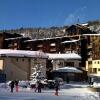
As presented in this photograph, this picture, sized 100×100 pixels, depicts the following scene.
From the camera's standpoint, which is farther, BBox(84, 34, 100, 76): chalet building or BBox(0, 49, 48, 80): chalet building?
BBox(84, 34, 100, 76): chalet building

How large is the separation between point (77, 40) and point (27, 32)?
8013 cm

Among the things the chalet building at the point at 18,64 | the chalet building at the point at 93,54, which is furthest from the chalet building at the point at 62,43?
the chalet building at the point at 18,64

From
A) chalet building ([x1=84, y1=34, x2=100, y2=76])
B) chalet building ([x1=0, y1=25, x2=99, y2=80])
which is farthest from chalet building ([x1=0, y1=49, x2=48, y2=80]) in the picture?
chalet building ([x1=84, y1=34, x2=100, y2=76])

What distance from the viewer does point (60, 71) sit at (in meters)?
85.9

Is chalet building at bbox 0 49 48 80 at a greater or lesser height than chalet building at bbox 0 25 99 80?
lesser

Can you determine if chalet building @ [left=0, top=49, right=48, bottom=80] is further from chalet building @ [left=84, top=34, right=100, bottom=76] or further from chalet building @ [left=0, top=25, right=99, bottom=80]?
chalet building @ [left=84, top=34, right=100, bottom=76]

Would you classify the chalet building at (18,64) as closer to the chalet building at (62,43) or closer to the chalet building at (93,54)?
the chalet building at (62,43)

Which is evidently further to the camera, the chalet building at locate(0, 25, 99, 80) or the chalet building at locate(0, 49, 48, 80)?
the chalet building at locate(0, 25, 99, 80)

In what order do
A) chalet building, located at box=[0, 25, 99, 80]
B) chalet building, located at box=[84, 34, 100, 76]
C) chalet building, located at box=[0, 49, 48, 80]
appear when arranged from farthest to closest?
1. chalet building, located at box=[0, 25, 99, 80]
2. chalet building, located at box=[84, 34, 100, 76]
3. chalet building, located at box=[0, 49, 48, 80]

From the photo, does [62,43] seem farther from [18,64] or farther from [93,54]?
[18,64]

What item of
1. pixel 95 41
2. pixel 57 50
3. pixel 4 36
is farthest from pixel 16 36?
pixel 95 41

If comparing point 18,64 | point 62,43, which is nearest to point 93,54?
point 62,43

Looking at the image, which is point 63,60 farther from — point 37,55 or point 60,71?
point 37,55

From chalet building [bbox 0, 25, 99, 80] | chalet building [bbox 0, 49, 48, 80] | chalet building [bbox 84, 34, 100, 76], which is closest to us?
chalet building [bbox 0, 49, 48, 80]
